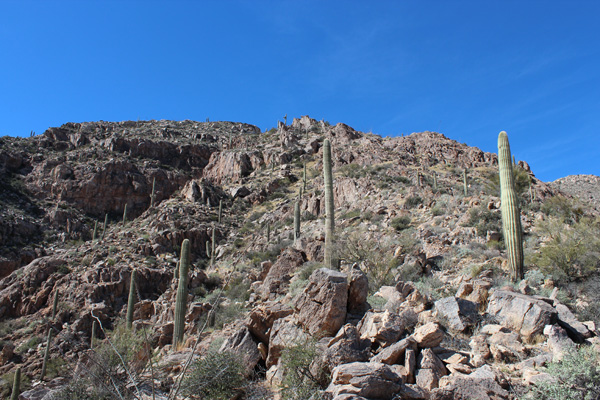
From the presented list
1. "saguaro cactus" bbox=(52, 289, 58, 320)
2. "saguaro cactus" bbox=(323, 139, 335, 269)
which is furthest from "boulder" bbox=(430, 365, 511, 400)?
"saguaro cactus" bbox=(52, 289, 58, 320)

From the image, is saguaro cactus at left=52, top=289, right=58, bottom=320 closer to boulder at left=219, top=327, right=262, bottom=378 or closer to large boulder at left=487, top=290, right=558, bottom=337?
boulder at left=219, top=327, right=262, bottom=378

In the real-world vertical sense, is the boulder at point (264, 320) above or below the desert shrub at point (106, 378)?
above

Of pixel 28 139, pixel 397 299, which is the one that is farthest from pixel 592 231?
pixel 28 139

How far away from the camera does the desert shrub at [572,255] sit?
9609 mm

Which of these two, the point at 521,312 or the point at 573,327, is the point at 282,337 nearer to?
the point at 521,312

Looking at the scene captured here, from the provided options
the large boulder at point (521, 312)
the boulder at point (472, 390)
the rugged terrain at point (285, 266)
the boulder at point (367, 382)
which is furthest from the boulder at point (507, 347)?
the boulder at point (367, 382)

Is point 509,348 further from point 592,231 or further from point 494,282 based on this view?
point 592,231

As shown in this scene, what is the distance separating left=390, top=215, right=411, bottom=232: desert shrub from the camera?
19.4 metres

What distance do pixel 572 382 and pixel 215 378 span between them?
513cm

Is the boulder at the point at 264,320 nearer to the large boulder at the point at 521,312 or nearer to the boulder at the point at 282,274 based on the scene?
the large boulder at the point at 521,312

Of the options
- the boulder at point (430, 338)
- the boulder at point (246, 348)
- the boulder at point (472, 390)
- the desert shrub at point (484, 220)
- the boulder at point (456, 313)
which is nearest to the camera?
the boulder at point (472, 390)

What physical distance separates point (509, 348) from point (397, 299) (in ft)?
9.12

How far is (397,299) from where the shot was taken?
28.7 ft

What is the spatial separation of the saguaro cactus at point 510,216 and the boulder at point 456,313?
11.6 ft
